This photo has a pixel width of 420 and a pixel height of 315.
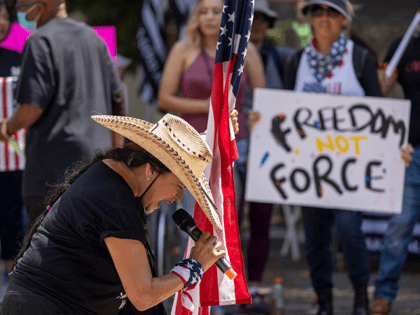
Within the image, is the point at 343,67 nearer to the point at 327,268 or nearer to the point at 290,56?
the point at 290,56

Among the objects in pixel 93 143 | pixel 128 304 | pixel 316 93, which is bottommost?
pixel 128 304

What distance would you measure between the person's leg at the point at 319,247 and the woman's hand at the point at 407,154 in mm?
630

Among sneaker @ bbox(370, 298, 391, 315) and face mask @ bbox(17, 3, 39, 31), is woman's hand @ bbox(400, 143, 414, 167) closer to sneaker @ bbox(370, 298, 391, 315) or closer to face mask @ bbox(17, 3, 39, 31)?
sneaker @ bbox(370, 298, 391, 315)

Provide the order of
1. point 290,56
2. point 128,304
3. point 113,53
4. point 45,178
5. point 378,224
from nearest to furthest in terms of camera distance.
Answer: point 128,304
point 45,178
point 290,56
point 113,53
point 378,224

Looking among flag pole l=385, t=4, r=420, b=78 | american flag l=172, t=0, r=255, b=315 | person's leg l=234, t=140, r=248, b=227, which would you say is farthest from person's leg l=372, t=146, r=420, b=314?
american flag l=172, t=0, r=255, b=315

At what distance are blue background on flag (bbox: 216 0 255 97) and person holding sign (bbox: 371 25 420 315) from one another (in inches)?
80.2

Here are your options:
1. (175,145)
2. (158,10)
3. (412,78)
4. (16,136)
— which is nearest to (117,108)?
(16,136)

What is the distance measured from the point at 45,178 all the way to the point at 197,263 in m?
1.41

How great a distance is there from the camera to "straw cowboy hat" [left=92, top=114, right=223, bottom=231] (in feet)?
6.72

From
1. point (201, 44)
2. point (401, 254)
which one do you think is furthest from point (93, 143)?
point (401, 254)

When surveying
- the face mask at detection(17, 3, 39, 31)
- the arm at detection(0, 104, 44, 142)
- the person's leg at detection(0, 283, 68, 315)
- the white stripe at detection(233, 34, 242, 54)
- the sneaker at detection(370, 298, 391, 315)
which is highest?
the face mask at detection(17, 3, 39, 31)

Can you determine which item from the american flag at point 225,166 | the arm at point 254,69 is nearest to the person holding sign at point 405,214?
the arm at point 254,69

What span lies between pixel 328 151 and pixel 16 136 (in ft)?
7.16

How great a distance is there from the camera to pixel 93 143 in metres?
3.36
